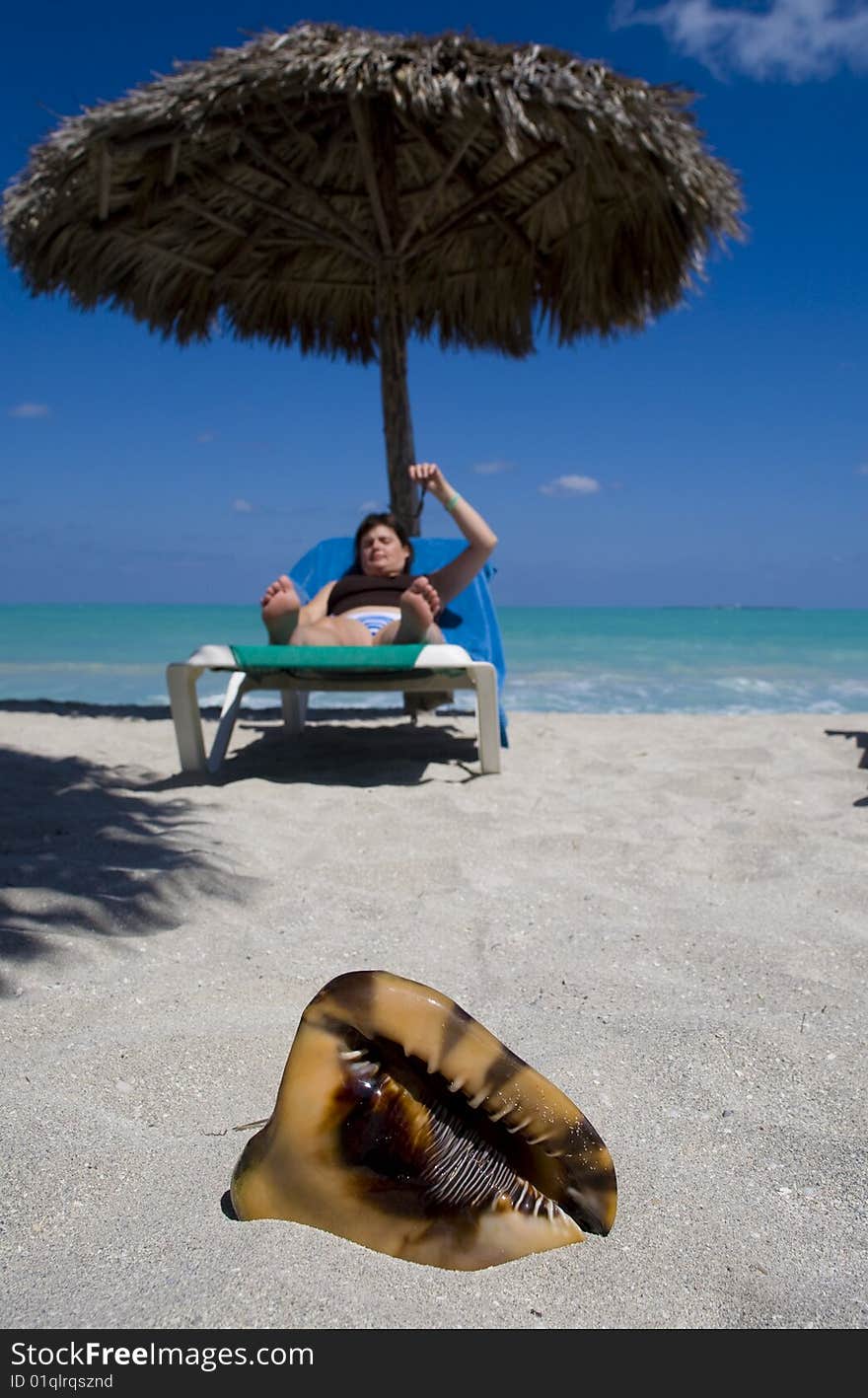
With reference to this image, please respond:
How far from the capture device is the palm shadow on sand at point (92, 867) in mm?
1836

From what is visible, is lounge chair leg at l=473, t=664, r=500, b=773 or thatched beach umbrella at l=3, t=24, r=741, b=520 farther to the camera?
thatched beach umbrella at l=3, t=24, r=741, b=520

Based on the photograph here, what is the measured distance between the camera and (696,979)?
171cm

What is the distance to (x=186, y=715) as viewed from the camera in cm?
349

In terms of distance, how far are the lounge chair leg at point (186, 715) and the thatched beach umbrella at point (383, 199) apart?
2.76 meters

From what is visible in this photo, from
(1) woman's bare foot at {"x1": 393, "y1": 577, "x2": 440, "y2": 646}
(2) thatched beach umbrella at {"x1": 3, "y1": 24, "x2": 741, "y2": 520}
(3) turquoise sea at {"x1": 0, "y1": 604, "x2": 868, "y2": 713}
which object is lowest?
(3) turquoise sea at {"x1": 0, "y1": 604, "x2": 868, "y2": 713}

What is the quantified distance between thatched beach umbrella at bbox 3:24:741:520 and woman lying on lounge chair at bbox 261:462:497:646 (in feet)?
4.99

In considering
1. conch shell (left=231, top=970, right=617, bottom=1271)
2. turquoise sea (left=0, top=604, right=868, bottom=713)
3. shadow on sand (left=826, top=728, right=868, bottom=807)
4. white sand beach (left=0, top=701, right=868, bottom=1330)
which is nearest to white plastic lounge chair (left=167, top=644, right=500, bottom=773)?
white sand beach (left=0, top=701, right=868, bottom=1330)

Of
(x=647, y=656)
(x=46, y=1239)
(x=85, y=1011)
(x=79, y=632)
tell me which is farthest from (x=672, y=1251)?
(x=79, y=632)

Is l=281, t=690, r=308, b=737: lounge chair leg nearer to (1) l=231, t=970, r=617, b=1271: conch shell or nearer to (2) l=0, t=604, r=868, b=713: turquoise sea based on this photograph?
(2) l=0, t=604, r=868, b=713: turquoise sea

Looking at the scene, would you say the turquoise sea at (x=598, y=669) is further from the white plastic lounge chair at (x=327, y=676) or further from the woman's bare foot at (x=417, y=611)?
the woman's bare foot at (x=417, y=611)

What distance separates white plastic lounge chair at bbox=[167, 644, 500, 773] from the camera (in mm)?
3256

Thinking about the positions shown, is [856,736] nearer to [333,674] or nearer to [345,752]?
[345,752]

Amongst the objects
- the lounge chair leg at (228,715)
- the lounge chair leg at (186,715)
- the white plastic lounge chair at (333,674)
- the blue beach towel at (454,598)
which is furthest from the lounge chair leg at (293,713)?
the lounge chair leg at (186,715)
